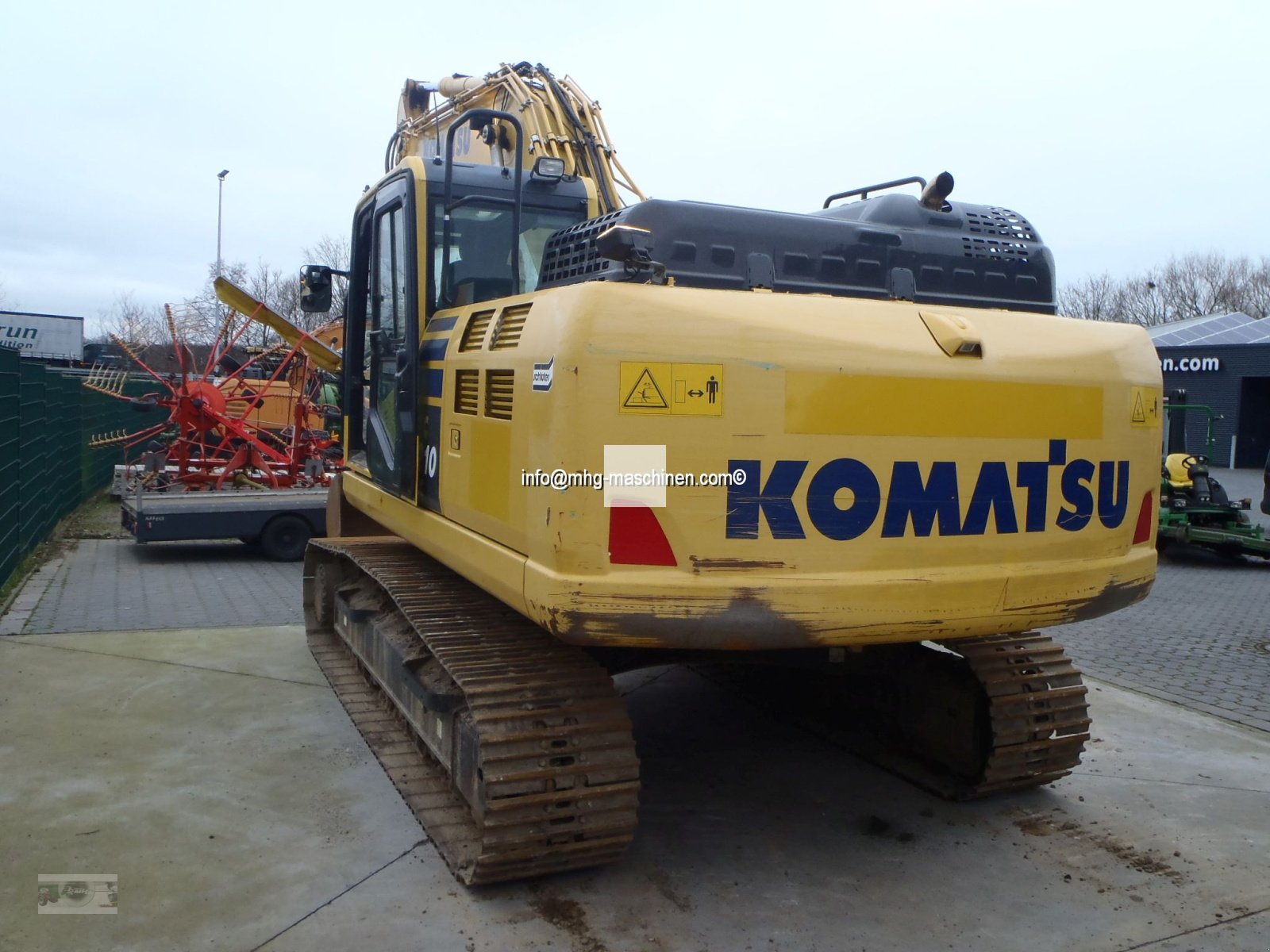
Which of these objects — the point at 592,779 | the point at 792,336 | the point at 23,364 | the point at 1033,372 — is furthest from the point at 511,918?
the point at 23,364

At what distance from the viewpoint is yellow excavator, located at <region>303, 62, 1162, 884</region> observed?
3.23 m

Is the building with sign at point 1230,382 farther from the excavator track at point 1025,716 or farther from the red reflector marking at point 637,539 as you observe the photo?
the red reflector marking at point 637,539

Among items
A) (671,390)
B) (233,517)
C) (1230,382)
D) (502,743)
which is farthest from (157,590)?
(1230,382)

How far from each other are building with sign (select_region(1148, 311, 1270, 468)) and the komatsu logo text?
2897 centimetres

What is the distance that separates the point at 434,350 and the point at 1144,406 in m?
2.73

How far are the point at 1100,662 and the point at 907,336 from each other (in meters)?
4.94

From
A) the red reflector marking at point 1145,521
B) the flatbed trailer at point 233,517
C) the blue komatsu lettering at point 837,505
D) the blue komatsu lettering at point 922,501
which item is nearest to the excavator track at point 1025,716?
the red reflector marking at point 1145,521

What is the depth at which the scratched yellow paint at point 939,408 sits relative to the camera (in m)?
3.33

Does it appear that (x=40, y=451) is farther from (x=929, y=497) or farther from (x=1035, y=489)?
(x=1035, y=489)

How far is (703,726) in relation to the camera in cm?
586

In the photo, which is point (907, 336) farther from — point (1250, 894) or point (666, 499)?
point (1250, 894)

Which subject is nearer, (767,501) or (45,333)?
(767,501)

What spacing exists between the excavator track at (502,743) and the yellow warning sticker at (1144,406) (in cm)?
211

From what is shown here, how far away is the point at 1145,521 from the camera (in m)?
4.01
